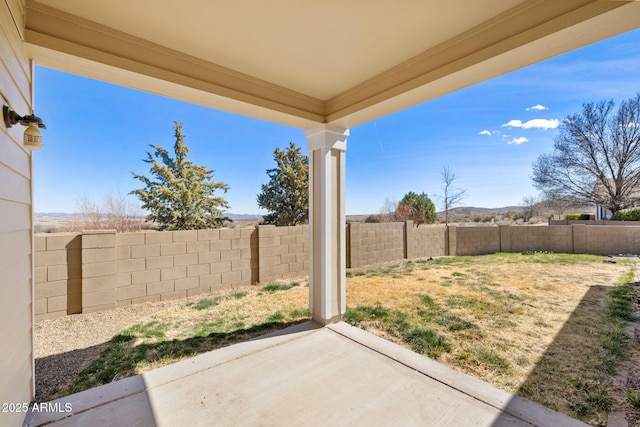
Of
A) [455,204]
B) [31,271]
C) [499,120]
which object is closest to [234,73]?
[31,271]

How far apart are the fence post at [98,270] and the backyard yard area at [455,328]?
0.20m

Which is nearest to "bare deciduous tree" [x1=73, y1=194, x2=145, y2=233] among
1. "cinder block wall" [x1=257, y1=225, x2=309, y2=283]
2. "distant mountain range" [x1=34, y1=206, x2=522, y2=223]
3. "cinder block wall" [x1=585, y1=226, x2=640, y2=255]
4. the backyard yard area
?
"distant mountain range" [x1=34, y1=206, x2=522, y2=223]

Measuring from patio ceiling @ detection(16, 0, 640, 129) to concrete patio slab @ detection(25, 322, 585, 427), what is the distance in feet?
7.62

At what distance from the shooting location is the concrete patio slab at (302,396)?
5.64ft

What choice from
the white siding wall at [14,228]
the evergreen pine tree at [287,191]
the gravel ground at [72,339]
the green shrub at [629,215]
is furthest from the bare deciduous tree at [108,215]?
the green shrub at [629,215]

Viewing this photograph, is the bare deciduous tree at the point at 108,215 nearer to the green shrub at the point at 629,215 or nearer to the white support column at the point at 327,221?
the white support column at the point at 327,221

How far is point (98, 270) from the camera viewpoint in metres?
3.74

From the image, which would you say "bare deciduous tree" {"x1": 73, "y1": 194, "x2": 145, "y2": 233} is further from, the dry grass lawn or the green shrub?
the green shrub

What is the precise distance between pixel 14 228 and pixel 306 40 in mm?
2123

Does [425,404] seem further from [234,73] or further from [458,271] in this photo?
[458,271]

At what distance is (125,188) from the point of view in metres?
9.30

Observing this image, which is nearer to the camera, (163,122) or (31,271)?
(31,271)

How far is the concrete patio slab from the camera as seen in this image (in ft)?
5.64

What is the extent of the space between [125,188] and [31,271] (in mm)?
8919
